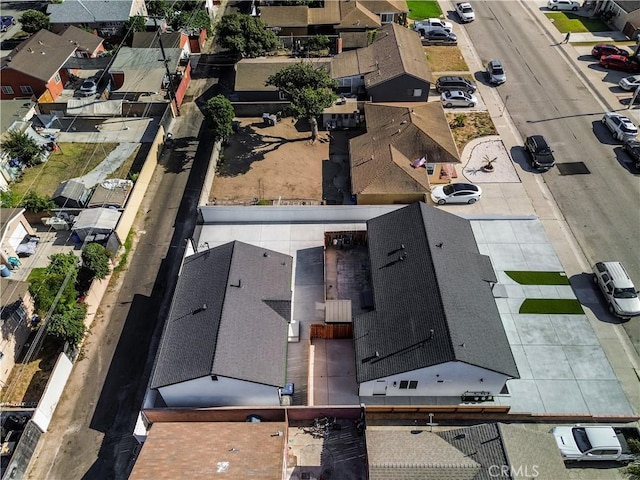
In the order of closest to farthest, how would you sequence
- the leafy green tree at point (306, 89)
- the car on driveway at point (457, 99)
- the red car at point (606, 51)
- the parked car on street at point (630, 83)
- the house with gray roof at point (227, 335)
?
the house with gray roof at point (227, 335), the leafy green tree at point (306, 89), the car on driveway at point (457, 99), the parked car on street at point (630, 83), the red car at point (606, 51)

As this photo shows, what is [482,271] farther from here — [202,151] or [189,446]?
[202,151]

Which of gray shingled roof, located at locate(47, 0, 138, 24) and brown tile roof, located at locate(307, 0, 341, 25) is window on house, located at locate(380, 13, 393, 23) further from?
gray shingled roof, located at locate(47, 0, 138, 24)

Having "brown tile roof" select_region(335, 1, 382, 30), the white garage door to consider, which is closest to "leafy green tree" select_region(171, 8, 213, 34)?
"brown tile roof" select_region(335, 1, 382, 30)

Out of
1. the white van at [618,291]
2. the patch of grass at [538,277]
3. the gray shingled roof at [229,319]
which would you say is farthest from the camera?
the patch of grass at [538,277]

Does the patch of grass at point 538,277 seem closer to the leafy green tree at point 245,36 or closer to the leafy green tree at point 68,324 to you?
the leafy green tree at point 68,324

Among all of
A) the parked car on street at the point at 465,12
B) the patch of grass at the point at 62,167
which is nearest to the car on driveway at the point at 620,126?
the parked car on street at the point at 465,12

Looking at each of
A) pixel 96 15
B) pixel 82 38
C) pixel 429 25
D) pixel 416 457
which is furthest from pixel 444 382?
pixel 96 15

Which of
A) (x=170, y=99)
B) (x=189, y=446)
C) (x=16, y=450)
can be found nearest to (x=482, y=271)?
(x=189, y=446)
